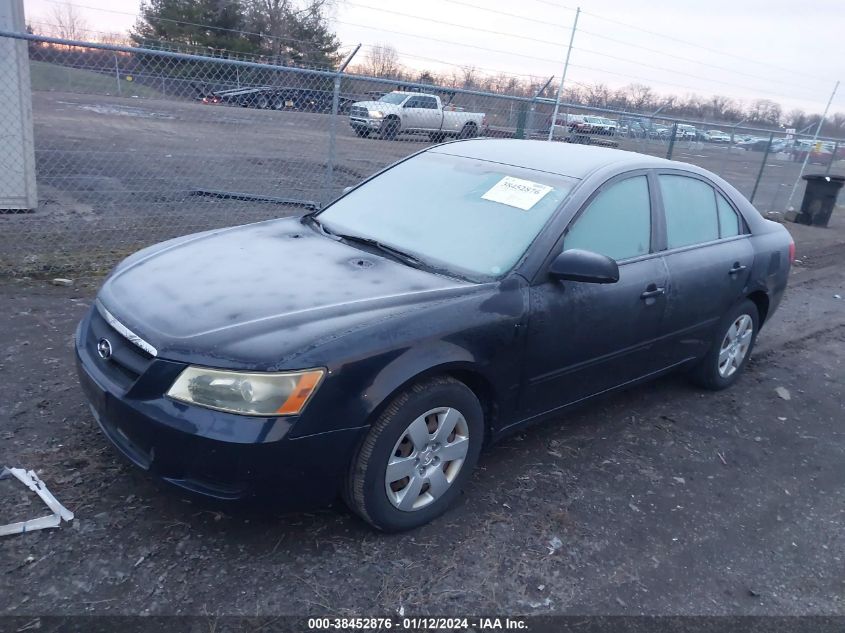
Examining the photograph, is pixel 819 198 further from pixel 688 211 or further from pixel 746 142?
pixel 688 211

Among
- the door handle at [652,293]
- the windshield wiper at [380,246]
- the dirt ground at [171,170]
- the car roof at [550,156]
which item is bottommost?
the dirt ground at [171,170]

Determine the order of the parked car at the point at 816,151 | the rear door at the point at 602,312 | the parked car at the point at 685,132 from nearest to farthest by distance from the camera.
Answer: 1. the rear door at the point at 602,312
2. the parked car at the point at 685,132
3. the parked car at the point at 816,151

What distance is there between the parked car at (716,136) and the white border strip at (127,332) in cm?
1209

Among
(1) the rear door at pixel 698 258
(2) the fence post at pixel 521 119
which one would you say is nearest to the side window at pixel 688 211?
(1) the rear door at pixel 698 258

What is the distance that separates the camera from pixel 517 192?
3674 millimetres

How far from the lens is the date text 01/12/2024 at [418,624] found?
246 cm

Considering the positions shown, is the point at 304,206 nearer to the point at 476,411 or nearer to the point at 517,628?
the point at 476,411

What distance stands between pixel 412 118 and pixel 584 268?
269 inches

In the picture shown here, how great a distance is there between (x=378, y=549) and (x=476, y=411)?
0.74m

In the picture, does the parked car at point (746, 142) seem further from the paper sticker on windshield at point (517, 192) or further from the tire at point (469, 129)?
the paper sticker on windshield at point (517, 192)

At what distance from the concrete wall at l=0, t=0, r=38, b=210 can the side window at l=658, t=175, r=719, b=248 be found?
6.21m

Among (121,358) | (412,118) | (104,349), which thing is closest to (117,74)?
(412,118)

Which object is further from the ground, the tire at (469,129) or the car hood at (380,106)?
the car hood at (380,106)

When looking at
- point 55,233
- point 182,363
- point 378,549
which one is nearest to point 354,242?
point 182,363
